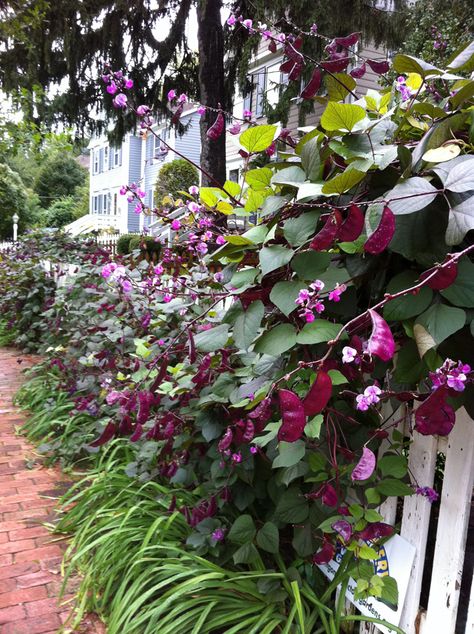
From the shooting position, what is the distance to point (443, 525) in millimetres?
1419

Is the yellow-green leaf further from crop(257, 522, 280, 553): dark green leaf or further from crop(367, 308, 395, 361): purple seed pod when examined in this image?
crop(257, 522, 280, 553): dark green leaf

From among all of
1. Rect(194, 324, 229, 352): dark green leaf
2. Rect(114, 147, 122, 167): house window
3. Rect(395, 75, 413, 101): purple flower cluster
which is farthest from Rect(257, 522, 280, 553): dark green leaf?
Rect(114, 147, 122, 167): house window

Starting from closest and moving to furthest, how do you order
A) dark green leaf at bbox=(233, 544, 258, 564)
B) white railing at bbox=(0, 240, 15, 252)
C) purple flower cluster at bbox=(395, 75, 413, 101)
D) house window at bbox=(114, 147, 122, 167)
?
purple flower cluster at bbox=(395, 75, 413, 101) < dark green leaf at bbox=(233, 544, 258, 564) < white railing at bbox=(0, 240, 15, 252) < house window at bbox=(114, 147, 122, 167)

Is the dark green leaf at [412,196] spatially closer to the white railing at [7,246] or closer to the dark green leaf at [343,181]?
the dark green leaf at [343,181]

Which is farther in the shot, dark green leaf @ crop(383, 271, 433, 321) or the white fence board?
the white fence board

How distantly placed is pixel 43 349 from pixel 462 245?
465 cm

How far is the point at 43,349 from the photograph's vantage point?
5109 mm

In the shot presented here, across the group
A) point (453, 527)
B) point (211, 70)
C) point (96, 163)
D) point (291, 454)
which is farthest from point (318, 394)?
point (96, 163)

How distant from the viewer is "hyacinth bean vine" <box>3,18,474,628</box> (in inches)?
40.4

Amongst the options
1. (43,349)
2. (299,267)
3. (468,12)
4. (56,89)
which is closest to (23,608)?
(299,267)

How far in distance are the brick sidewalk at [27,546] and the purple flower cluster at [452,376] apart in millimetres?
1543

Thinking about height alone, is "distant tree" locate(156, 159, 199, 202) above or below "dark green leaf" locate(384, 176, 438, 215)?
above

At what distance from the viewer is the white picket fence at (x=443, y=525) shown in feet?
4.46

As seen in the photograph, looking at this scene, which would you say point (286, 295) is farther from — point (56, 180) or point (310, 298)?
point (56, 180)
